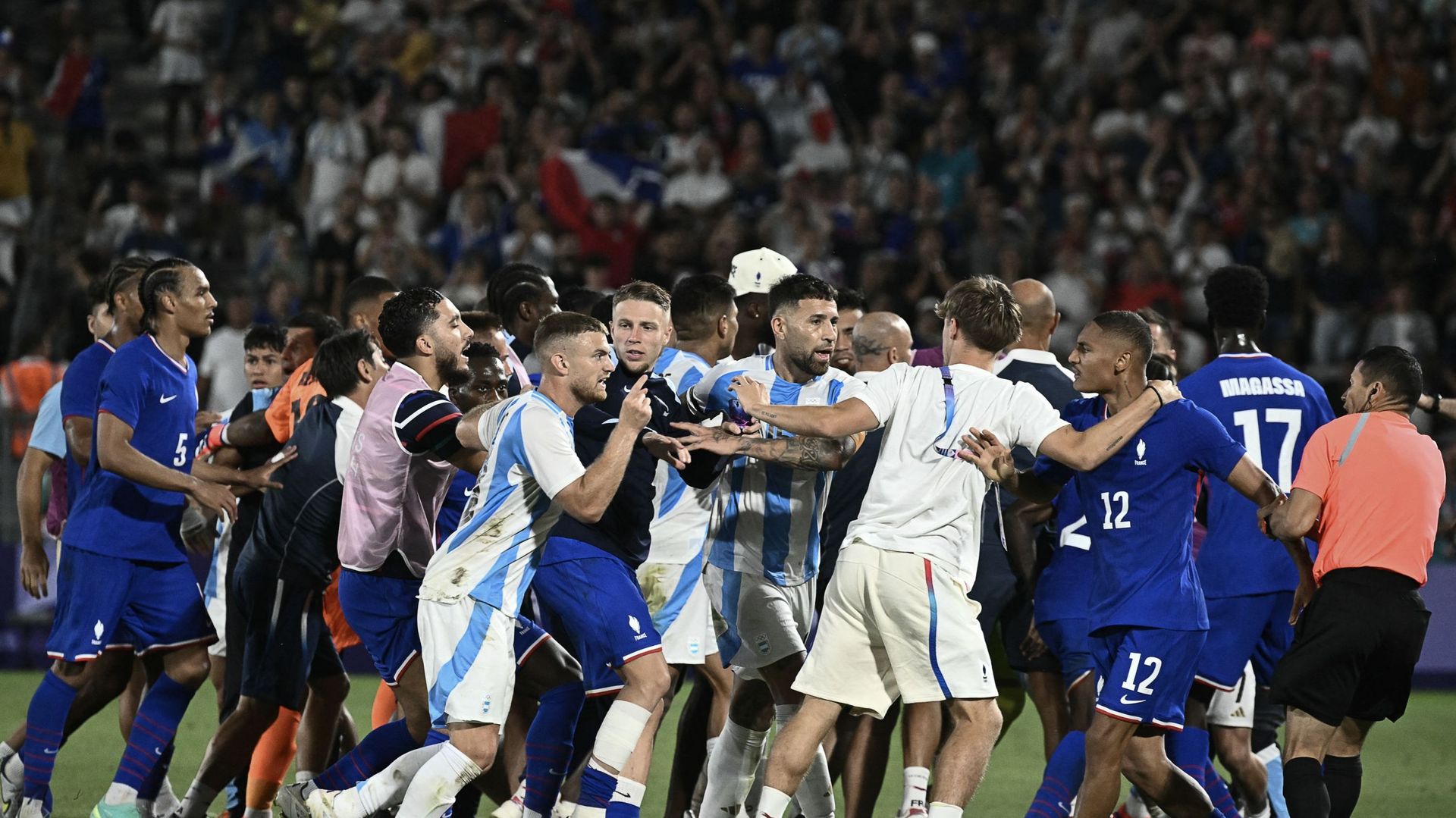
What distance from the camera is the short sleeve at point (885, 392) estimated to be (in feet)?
20.9

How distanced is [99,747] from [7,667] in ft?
16.9

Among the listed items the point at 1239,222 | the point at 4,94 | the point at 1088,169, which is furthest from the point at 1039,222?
the point at 4,94

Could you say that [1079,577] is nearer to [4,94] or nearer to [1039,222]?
[1039,222]

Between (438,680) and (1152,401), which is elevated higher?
(1152,401)

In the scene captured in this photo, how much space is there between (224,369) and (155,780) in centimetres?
796

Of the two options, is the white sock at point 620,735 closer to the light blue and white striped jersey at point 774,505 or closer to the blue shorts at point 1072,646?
the light blue and white striped jersey at point 774,505

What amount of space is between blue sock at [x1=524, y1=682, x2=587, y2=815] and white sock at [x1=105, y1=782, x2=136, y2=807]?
5.64ft

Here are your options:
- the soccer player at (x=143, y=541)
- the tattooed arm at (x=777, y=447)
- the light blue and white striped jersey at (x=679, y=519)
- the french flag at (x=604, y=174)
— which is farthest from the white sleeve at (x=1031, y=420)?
the french flag at (x=604, y=174)

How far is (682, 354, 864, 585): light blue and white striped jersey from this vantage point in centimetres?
701

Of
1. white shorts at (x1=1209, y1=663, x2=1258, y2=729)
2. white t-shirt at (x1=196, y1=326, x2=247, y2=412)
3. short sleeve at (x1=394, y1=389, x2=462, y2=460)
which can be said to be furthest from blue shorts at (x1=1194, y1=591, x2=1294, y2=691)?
white t-shirt at (x1=196, y1=326, x2=247, y2=412)

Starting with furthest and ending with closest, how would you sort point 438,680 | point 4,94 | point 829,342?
point 4,94 → point 829,342 → point 438,680

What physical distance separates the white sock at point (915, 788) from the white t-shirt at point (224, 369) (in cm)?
956

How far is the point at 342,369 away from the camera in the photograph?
730cm

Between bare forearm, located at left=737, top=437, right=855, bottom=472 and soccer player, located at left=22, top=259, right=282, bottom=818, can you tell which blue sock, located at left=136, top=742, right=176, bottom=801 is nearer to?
soccer player, located at left=22, top=259, right=282, bottom=818
